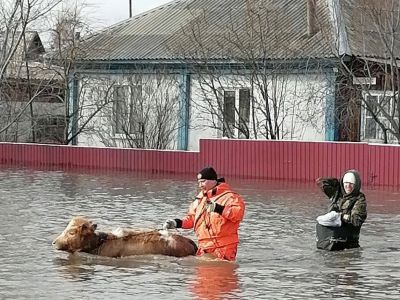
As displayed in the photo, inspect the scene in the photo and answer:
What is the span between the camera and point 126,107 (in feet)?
132

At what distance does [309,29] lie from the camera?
37.1 m

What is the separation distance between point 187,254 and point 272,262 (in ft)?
3.90

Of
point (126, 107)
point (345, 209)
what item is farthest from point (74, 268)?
point (126, 107)

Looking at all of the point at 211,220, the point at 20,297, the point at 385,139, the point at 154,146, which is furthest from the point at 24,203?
the point at 154,146

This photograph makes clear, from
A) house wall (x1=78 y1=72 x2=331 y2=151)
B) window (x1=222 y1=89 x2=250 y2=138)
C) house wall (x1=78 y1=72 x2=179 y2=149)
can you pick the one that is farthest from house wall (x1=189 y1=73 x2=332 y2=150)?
house wall (x1=78 y1=72 x2=179 y2=149)

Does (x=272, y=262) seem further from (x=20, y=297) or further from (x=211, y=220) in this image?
(x=20, y=297)

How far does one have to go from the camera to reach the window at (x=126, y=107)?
130ft

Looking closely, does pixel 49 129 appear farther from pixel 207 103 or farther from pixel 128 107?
pixel 207 103

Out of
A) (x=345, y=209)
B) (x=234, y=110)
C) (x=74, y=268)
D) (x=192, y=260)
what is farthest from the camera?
(x=234, y=110)

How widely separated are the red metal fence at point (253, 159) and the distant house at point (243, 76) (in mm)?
4459

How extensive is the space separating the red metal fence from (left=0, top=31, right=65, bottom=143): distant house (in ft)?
23.4

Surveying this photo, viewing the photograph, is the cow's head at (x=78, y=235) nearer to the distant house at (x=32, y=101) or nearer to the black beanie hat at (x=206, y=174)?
the black beanie hat at (x=206, y=174)

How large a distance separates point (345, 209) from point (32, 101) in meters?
30.2

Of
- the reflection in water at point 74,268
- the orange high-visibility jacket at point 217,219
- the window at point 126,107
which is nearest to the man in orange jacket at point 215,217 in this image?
the orange high-visibility jacket at point 217,219
